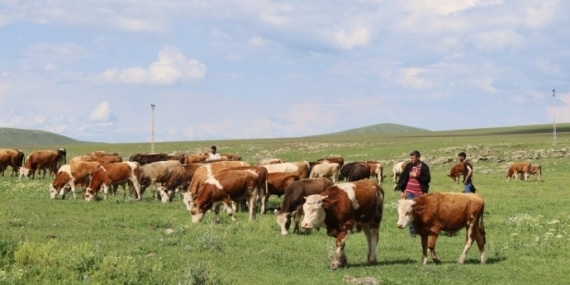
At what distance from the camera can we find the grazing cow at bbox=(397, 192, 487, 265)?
15359 millimetres

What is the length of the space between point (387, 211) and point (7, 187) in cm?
2086

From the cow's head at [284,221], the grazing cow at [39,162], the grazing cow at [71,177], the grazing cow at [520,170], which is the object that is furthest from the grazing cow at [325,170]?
the grazing cow at [39,162]

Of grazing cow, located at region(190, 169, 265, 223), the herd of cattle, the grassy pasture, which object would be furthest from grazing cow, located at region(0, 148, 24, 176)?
grazing cow, located at region(190, 169, 265, 223)

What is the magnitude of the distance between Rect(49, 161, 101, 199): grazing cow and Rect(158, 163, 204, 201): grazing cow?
12.9ft

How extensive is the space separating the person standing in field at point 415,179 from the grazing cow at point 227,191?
6.27m

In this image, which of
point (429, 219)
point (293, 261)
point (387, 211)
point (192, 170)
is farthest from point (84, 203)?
point (429, 219)

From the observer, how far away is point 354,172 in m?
37.4

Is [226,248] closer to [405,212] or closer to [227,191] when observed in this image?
[405,212]

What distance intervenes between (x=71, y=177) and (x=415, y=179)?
17.9 meters

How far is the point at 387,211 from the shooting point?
81.0ft

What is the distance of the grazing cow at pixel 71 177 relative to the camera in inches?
1176

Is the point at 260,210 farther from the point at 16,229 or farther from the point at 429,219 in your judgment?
the point at 429,219

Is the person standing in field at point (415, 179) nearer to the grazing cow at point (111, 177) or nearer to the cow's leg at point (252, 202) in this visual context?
the cow's leg at point (252, 202)

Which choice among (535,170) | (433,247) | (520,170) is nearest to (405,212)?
(433,247)
